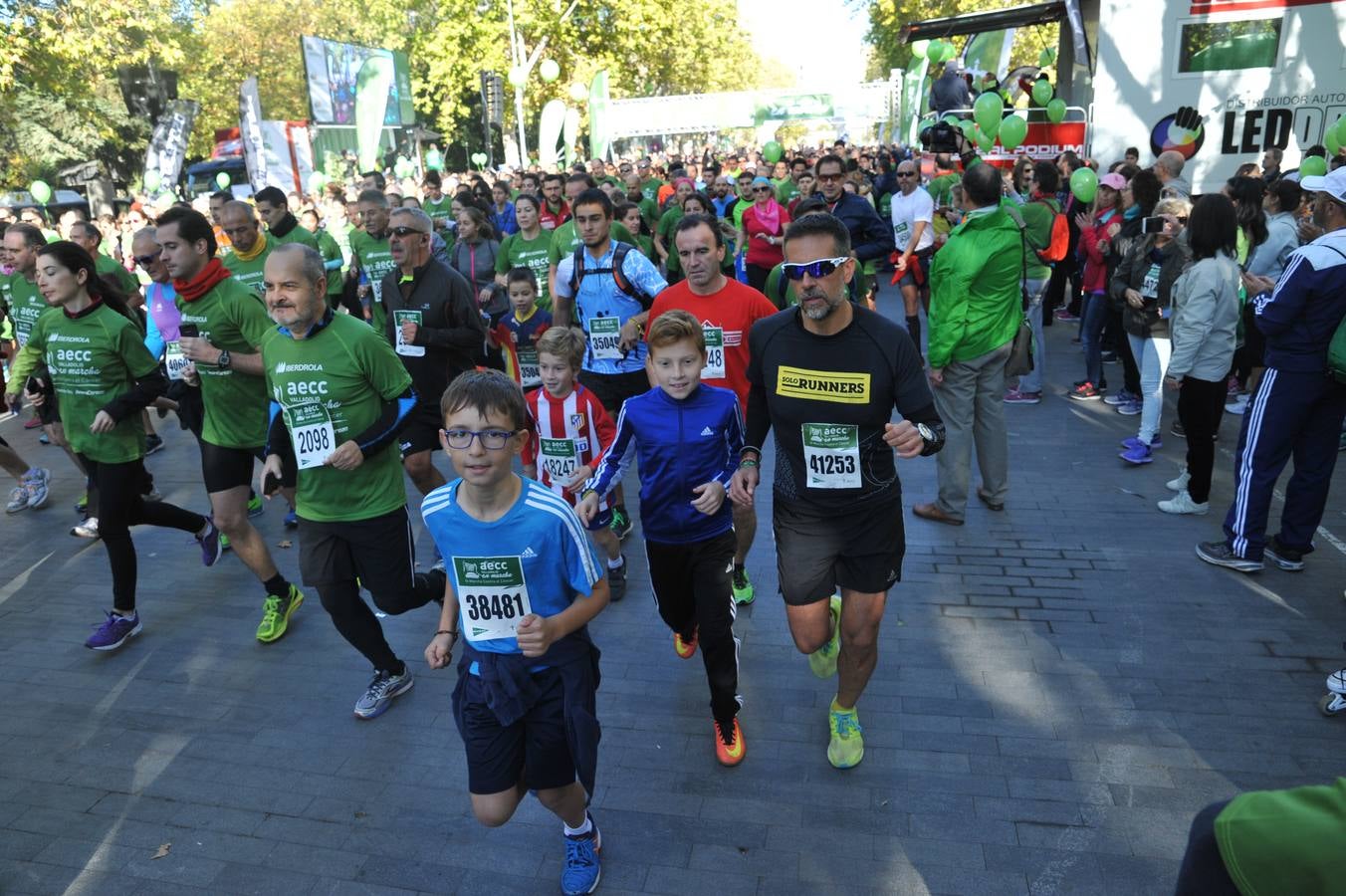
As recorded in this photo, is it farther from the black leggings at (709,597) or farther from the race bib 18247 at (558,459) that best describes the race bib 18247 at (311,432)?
the black leggings at (709,597)

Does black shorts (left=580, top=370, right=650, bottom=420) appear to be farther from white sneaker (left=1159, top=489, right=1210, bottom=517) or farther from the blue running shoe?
white sneaker (left=1159, top=489, right=1210, bottom=517)

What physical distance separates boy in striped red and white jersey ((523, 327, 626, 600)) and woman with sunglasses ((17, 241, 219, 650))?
2.04 meters

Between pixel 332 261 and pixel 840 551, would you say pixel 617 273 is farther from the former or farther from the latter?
pixel 332 261

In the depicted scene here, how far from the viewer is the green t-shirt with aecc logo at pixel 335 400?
3.90 metres

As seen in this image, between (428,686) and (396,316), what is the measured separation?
2.35 meters

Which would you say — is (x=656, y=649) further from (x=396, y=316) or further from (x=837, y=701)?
(x=396, y=316)

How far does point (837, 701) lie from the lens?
3721 mm

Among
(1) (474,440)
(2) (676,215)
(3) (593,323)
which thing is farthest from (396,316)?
(2) (676,215)

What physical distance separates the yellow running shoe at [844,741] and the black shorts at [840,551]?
517mm

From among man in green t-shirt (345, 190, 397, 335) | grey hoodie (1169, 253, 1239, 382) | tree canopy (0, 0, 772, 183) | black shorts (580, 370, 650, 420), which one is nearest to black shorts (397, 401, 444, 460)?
black shorts (580, 370, 650, 420)

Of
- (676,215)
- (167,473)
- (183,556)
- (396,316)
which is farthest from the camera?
(676,215)

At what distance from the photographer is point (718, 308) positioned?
4.95 m

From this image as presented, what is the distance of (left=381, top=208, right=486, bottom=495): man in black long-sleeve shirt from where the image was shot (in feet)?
18.1

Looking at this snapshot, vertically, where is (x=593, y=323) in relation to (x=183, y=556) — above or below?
above
